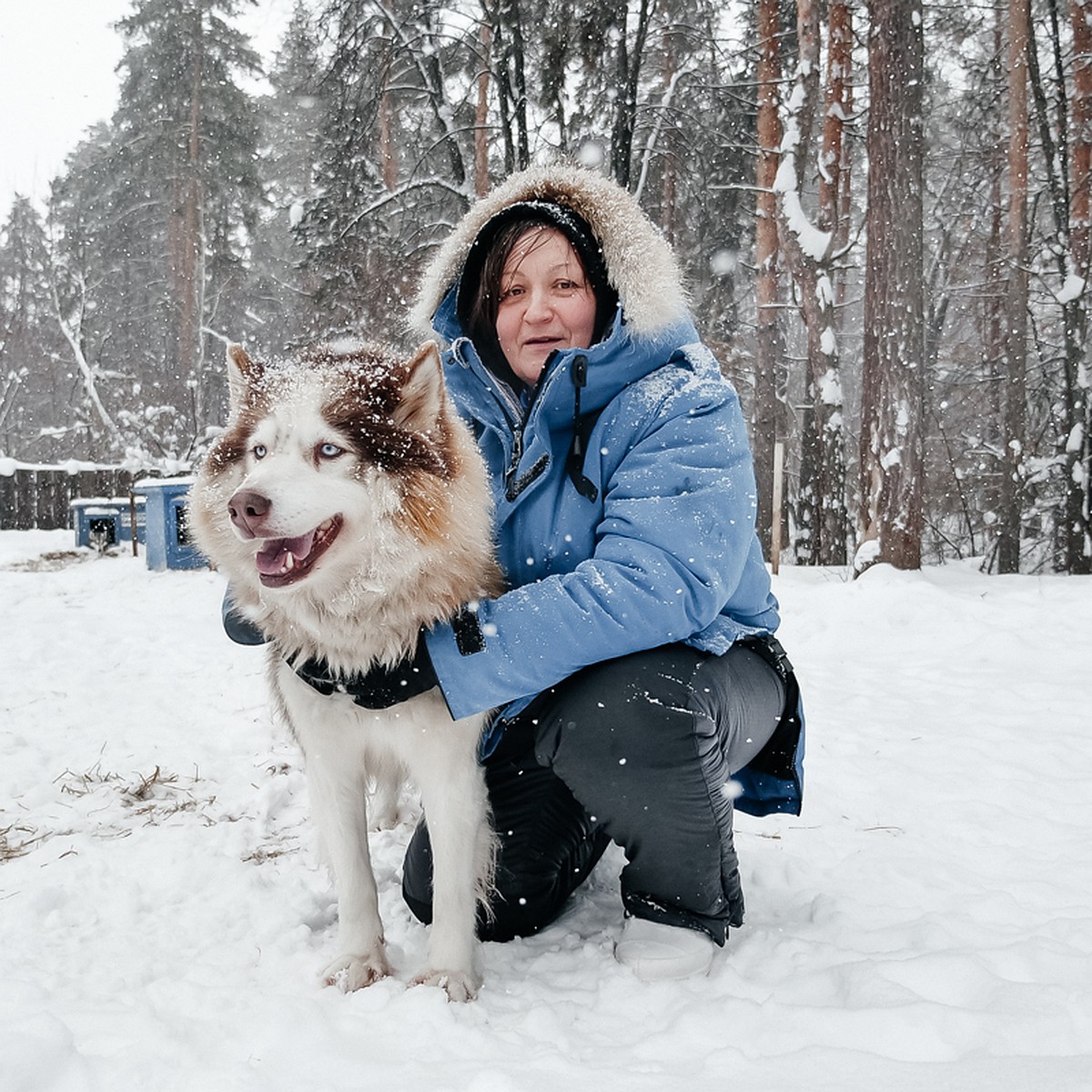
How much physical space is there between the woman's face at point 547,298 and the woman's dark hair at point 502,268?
0.02 m

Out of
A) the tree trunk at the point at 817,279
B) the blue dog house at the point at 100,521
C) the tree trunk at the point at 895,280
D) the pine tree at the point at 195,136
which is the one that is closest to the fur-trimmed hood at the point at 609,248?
the tree trunk at the point at 895,280

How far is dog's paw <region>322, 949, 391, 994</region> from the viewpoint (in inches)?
65.7

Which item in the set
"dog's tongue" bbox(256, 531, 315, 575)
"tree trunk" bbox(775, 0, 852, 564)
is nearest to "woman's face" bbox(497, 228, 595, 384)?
"dog's tongue" bbox(256, 531, 315, 575)

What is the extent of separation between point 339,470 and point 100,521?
10.6 metres

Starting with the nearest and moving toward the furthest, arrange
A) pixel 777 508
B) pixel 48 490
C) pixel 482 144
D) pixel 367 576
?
pixel 367 576
pixel 777 508
pixel 482 144
pixel 48 490

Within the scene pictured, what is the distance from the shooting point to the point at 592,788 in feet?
5.52

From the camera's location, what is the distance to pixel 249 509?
1.48m

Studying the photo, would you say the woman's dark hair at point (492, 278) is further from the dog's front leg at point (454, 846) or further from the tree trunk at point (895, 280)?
the tree trunk at point (895, 280)

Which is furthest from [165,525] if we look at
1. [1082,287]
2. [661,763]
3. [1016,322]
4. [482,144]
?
[1082,287]

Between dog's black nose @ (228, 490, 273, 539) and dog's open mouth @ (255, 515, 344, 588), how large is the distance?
98 millimetres

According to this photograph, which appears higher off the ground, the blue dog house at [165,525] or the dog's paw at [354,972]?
the blue dog house at [165,525]

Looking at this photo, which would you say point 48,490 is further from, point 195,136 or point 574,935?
point 574,935

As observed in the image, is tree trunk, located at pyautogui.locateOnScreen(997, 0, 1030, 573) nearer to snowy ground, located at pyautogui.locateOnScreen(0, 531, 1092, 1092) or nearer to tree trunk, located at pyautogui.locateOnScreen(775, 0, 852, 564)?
tree trunk, located at pyautogui.locateOnScreen(775, 0, 852, 564)

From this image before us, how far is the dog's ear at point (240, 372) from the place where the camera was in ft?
6.11
